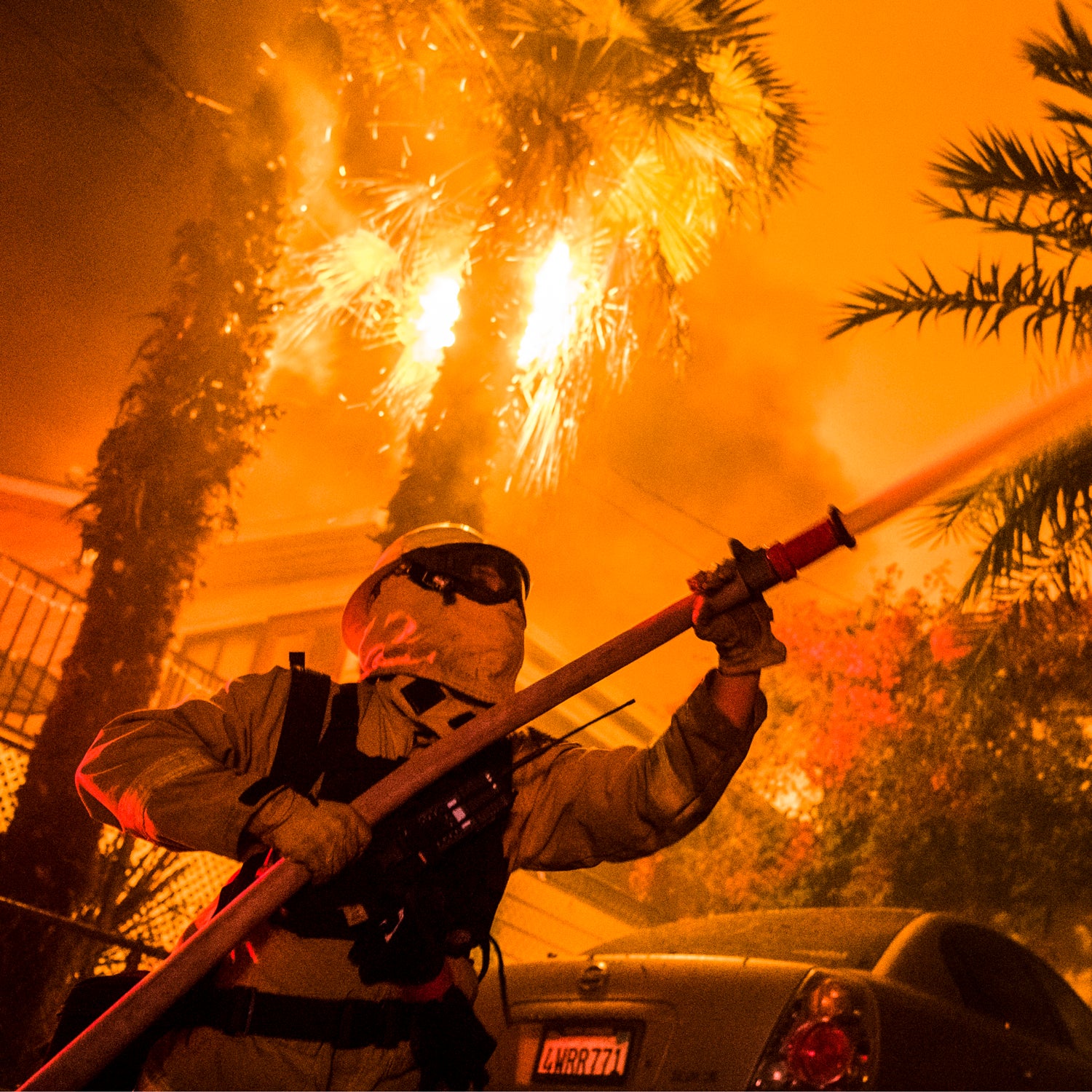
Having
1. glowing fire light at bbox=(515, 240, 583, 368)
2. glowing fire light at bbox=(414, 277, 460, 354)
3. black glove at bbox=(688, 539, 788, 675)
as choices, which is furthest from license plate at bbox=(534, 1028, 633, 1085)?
glowing fire light at bbox=(414, 277, 460, 354)

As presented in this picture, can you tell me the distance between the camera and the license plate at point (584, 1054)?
3885 millimetres

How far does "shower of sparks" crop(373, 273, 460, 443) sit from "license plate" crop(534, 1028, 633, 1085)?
22.6 feet

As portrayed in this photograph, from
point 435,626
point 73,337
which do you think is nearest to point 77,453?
point 73,337

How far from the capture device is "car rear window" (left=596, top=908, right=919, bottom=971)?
4195mm

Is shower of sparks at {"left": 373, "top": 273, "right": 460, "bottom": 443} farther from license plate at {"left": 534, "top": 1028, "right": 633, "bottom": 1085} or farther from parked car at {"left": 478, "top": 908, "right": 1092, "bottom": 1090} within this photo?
license plate at {"left": 534, "top": 1028, "right": 633, "bottom": 1085}

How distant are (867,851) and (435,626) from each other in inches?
454

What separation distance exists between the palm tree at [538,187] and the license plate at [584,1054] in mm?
5305

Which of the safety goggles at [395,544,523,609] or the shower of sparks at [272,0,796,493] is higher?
the shower of sparks at [272,0,796,493]

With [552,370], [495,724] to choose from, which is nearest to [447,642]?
[495,724]

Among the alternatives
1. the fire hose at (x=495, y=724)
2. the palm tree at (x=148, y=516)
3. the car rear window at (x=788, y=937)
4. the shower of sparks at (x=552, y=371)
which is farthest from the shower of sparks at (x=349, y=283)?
the fire hose at (x=495, y=724)

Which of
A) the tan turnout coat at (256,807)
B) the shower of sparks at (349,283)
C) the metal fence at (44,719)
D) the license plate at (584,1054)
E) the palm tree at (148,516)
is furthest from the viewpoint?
the shower of sparks at (349,283)

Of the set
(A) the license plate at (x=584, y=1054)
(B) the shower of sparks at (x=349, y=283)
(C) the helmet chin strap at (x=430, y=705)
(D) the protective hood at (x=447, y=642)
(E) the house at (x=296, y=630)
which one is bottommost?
(A) the license plate at (x=584, y=1054)

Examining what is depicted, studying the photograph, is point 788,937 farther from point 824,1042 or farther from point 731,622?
point 731,622

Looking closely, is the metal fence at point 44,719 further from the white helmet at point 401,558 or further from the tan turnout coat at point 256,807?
the tan turnout coat at point 256,807
